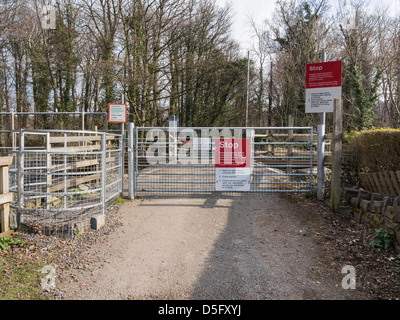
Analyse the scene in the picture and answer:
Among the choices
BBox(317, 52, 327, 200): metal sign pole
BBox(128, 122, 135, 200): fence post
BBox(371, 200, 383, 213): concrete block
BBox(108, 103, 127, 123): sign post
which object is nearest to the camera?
BBox(371, 200, 383, 213): concrete block

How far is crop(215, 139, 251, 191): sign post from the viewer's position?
6852mm

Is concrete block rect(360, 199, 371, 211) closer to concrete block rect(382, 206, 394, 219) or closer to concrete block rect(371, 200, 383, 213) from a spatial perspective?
concrete block rect(371, 200, 383, 213)

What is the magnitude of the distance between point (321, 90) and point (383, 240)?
11.2ft

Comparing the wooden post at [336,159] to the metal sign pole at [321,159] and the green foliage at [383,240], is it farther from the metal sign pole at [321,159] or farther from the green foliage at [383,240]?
the green foliage at [383,240]

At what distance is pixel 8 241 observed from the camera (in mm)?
4699

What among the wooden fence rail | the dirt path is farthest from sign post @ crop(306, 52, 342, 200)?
the wooden fence rail

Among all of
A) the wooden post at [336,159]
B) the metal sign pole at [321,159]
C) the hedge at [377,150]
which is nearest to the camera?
the hedge at [377,150]

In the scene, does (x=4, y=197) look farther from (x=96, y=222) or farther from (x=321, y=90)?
(x=321, y=90)

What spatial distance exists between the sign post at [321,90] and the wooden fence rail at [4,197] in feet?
20.1

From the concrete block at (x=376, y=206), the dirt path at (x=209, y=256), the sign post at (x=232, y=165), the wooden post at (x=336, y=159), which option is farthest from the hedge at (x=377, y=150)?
the sign post at (x=232, y=165)

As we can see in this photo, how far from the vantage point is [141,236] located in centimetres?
516

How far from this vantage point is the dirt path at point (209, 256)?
360 cm

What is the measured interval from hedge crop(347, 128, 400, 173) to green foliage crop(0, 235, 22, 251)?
21.2 ft

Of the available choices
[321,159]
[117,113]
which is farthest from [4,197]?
[321,159]
